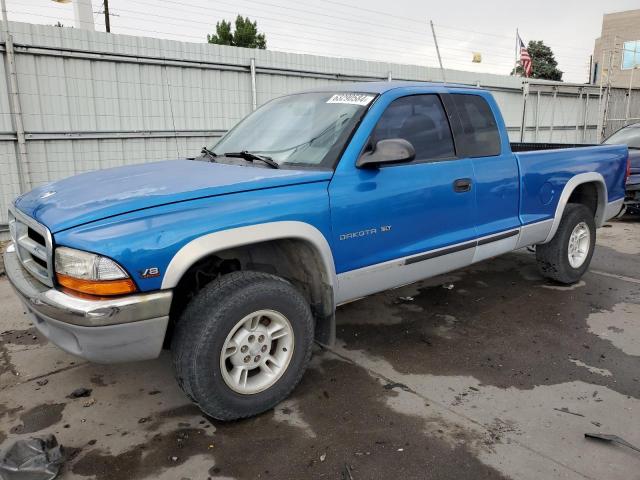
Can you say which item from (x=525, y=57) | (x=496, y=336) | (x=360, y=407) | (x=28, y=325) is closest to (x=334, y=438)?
(x=360, y=407)

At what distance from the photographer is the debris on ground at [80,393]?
323cm

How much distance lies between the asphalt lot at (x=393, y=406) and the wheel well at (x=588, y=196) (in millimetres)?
1292

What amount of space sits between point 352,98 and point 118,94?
19.2 feet

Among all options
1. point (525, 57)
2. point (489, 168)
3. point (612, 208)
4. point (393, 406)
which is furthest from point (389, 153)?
point (525, 57)

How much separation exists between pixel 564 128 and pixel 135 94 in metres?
13.9

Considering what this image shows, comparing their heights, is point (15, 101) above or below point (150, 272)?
above

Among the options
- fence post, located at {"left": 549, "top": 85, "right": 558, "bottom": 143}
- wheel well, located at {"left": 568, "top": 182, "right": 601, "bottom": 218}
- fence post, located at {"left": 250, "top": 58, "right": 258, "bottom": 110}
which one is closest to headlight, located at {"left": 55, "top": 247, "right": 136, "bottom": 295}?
wheel well, located at {"left": 568, "top": 182, "right": 601, "bottom": 218}

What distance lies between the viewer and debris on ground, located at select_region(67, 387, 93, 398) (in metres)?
3.23

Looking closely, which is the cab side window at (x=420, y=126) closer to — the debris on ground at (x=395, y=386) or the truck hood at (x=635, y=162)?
the debris on ground at (x=395, y=386)

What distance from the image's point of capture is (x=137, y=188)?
2.80 m

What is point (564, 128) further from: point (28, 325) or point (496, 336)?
point (28, 325)

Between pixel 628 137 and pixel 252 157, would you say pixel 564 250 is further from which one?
pixel 628 137

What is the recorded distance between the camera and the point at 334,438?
9.01 feet

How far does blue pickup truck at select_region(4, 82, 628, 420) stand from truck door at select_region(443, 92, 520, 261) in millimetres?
15
